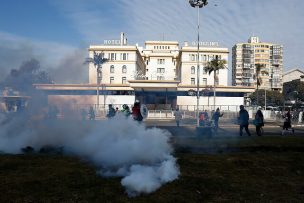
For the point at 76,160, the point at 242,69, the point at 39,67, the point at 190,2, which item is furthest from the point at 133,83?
the point at 242,69

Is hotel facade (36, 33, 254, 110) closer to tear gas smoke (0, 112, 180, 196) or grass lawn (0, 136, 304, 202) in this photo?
tear gas smoke (0, 112, 180, 196)

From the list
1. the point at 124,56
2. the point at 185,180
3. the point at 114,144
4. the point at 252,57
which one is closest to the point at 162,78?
the point at 124,56

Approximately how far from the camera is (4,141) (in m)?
16.3

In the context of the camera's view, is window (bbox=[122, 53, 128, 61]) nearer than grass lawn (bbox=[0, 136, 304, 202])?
No

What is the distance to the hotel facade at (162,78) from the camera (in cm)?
7606

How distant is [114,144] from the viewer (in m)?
12.1

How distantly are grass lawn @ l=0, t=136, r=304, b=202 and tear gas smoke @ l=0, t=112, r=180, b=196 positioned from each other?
43cm

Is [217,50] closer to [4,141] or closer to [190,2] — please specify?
[190,2]

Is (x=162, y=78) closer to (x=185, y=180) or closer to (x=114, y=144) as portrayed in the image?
(x=114, y=144)

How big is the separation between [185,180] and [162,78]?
90.7 metres

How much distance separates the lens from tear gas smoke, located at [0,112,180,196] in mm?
9688

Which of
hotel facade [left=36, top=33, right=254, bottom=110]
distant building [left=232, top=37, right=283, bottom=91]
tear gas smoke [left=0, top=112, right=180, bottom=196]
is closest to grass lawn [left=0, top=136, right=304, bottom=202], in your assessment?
tear gas smoke [left=0, top=112, right=180, bottom=196]

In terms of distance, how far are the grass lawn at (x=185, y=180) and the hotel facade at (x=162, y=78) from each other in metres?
42.7

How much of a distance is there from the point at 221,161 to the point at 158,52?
99.2 meters
